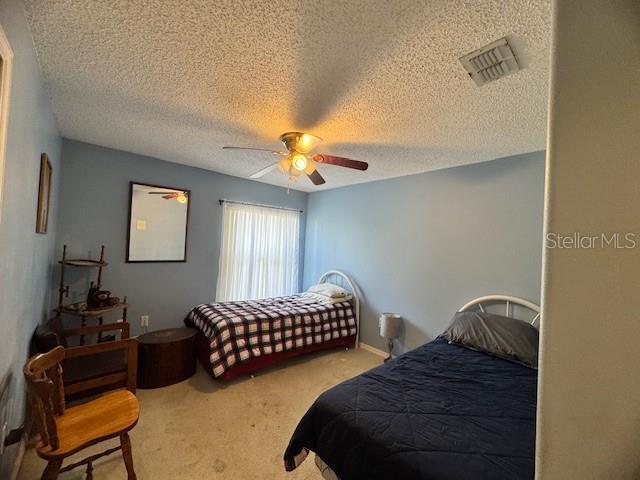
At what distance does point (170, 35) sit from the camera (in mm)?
1312

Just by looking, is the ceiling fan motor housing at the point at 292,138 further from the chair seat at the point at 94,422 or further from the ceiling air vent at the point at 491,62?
the chair seat at the point at 94,422

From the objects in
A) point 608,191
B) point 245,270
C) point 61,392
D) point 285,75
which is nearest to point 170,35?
point 285,75

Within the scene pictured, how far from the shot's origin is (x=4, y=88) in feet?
3.30

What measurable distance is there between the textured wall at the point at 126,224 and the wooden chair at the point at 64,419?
1.78 meters

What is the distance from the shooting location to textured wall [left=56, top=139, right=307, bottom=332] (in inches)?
113

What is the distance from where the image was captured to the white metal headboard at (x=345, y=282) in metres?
3.85

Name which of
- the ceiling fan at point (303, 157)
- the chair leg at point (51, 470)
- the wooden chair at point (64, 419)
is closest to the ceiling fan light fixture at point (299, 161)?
the ceiling fan at point (303, 157)

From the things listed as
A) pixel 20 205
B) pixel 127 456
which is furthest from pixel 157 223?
pixel 127 456

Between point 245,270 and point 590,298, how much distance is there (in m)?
4.04

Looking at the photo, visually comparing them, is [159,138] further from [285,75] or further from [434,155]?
[434,155]

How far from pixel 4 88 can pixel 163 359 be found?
92.6 inches

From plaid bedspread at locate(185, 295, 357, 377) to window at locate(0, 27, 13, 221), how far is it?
6.74ft

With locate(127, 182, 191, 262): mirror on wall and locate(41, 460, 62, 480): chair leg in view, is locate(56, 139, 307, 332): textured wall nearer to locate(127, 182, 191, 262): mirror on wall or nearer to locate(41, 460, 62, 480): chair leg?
locate(127, 182, 191, 262): mirror on wall

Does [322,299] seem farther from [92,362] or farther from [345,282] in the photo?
[92,362]
